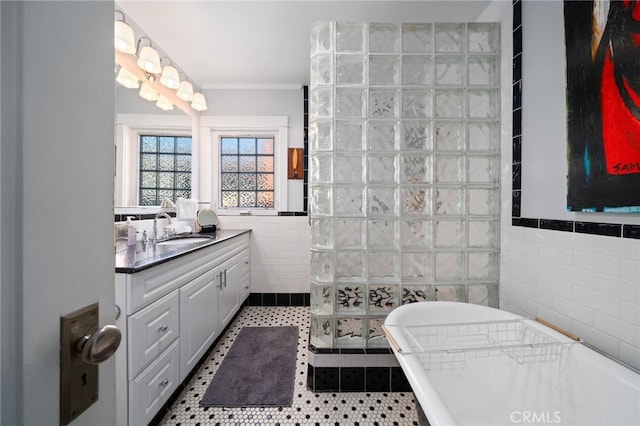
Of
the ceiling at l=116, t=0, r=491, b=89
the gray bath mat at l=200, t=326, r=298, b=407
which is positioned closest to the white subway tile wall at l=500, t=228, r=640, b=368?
the gray bath mat at l=200, t=326, r=298, b=407

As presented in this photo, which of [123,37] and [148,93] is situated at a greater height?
[123,37]

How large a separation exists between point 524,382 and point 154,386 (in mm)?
1778

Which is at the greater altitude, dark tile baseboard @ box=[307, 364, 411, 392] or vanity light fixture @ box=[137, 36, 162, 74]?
vanity light fixture @ box=[137, 36, 162, 74]

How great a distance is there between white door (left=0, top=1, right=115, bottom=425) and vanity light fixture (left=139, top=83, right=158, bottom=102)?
7.17 feet

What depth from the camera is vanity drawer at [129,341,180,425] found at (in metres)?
1.21

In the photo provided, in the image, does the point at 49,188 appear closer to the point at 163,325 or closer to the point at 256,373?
the point at 163,325

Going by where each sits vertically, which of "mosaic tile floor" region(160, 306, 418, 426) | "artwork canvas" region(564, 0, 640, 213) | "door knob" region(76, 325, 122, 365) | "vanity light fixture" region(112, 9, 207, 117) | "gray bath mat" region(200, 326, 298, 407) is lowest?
"mosaic tile floor" region(160, 306, 418, 426)

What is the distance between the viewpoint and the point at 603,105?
3.46 feet

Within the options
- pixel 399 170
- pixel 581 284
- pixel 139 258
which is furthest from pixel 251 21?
pixel 581 284

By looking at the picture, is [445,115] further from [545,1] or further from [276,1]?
[276,1]

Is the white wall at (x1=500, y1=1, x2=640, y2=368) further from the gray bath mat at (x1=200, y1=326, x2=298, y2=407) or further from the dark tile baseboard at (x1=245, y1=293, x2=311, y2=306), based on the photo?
the dark tile baseboard at (x1=245, y1=293, x2=311, y2=306)

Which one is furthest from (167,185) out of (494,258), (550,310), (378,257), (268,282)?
(550,310)

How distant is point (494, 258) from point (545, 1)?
1459 millimetres

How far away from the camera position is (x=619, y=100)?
39.5 inches
